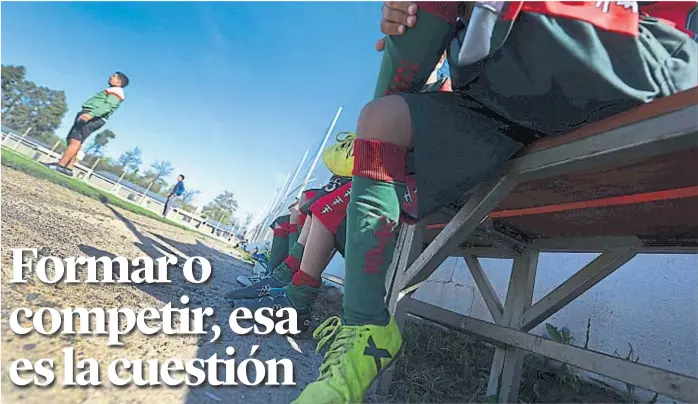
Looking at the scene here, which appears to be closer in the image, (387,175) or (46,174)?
(387,175)

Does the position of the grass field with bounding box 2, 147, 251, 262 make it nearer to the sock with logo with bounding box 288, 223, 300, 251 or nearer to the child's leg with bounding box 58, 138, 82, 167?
the child's leg with bounding box 58, 138, 82, 167

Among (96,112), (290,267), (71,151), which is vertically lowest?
(290,267)

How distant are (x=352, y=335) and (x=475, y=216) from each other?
32cm

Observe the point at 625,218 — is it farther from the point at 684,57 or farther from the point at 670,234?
the point at 684,57

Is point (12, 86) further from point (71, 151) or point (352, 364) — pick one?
point (352, 364)

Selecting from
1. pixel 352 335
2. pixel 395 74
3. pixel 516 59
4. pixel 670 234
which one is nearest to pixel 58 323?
pixel 352 335

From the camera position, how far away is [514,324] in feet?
3.75

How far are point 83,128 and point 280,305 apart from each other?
14.3ft

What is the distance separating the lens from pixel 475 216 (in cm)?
74

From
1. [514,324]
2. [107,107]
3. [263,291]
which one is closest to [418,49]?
[514,324]

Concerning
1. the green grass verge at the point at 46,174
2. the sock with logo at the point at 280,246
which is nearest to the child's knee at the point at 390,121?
the sock with logo at the point at 280,246

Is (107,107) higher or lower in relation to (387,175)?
higher

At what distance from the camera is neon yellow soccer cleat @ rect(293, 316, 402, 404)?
0.56 metres

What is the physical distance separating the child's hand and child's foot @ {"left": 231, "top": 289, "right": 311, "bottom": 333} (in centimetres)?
82
